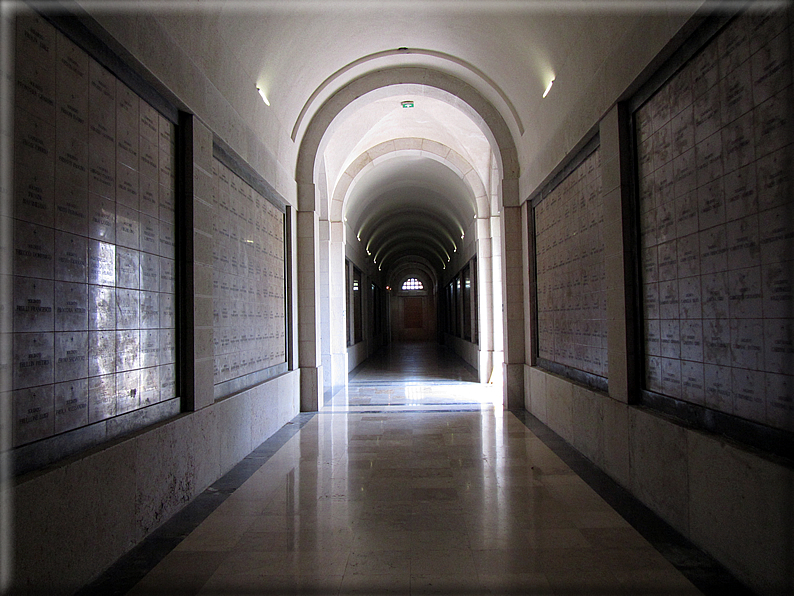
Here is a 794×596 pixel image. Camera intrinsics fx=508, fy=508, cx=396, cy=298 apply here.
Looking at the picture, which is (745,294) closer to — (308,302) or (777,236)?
(777,236)

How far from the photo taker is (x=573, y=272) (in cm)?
595

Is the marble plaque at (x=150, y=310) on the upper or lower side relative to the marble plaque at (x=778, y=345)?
upper

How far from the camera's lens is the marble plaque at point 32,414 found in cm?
251

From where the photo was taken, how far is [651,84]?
3932 millimetres

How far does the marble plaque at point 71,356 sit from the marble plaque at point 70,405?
5cm

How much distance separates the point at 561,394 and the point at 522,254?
2.72m

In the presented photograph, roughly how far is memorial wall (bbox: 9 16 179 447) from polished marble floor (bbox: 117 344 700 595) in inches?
44.8

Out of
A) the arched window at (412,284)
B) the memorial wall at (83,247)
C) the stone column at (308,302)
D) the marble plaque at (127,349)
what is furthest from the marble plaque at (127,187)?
the arched window at (412,284)

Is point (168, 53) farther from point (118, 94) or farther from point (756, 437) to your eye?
point (756, 437)

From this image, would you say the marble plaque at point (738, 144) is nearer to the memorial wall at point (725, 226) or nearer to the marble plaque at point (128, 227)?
the memorial wall at point (725, 226)

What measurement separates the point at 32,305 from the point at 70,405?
0.66 metres

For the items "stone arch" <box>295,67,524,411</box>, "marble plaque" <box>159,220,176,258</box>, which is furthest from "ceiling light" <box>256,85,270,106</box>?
"marble plaque" <box>159,220,176,258</box>

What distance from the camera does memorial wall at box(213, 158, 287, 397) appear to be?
5.15 m

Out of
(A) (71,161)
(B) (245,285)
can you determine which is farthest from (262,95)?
(A) (71,161)
